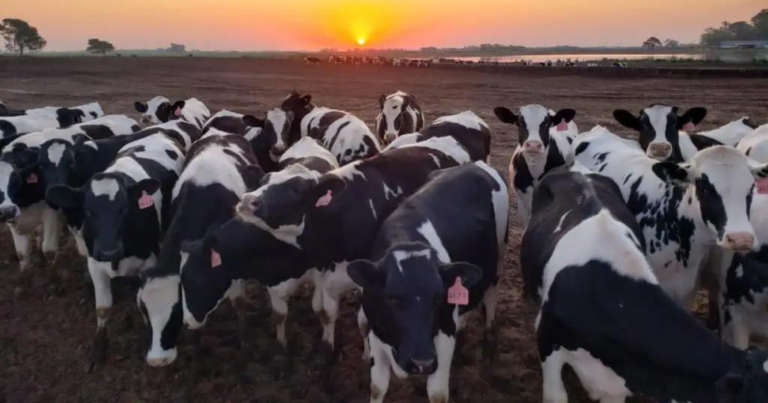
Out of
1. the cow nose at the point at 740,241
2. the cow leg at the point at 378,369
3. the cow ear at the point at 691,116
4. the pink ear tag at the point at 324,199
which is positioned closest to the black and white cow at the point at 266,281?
the pink ear tag at the point at 324,199

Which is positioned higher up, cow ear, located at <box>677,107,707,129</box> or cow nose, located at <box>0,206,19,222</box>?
cow ear, located at <box>677,107,707,129</box>

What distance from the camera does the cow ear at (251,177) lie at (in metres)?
6.77

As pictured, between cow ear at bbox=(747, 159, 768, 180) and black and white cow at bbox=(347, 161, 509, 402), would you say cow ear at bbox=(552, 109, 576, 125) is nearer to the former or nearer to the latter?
black and white cow at bbox=(347, 161, 509, 402)

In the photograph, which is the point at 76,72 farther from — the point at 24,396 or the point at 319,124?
the point at 24,396

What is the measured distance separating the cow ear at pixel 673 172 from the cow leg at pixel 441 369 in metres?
2.21

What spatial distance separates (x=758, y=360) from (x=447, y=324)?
6.03 feet

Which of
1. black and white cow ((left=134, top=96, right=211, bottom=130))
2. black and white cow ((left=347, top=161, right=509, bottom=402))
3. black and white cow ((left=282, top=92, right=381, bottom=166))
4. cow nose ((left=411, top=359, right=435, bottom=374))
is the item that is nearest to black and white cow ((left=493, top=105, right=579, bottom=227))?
black and white cow ((left=347, top=161, right=509, bottom=402))

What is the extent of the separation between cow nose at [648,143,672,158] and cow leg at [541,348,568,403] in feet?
11.5

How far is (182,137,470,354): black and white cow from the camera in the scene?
533 centimetres

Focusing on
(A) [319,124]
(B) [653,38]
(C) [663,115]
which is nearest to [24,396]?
(A) [319,124]

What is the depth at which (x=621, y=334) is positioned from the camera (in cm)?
369

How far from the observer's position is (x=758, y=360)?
10.8 feet

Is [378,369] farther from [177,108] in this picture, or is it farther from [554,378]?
[177,108]

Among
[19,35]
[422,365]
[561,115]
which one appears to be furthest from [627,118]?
[19,35]
